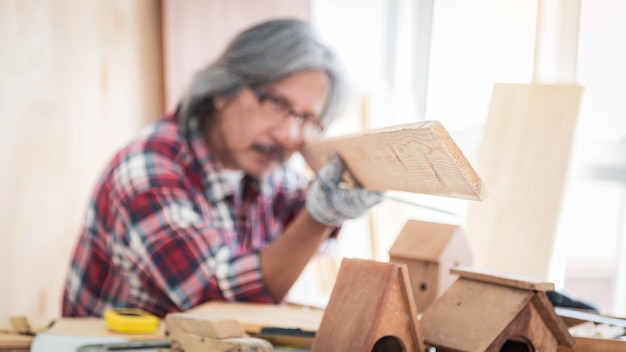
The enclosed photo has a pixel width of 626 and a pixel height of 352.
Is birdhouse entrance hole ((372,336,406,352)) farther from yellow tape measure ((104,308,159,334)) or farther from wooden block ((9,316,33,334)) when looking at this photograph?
wooden block ((9,316,33,334))

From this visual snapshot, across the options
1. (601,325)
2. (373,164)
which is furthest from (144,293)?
(601,325)

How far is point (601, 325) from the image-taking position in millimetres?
1349

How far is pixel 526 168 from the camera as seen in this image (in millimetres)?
1709

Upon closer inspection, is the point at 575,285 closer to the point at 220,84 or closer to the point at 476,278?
the point at 220,84

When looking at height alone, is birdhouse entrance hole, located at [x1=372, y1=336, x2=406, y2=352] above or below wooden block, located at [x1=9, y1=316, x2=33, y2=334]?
above

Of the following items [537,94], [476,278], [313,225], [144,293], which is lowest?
[144,293]

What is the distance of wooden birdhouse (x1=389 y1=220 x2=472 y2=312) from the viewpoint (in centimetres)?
165

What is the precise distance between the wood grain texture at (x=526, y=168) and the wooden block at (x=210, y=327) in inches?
26.1

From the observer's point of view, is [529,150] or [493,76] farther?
[493,76]

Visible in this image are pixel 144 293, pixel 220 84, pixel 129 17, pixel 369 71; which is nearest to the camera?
pixel 144 293

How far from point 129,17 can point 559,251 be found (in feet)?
7.19

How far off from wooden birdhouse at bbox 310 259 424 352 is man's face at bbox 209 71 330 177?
1.05 m

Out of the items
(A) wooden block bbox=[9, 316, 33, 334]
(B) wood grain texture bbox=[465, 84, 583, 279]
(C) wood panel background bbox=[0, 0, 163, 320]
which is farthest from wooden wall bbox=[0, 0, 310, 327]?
(B) wood grain texture bbox=[465, 84, 583, 279]

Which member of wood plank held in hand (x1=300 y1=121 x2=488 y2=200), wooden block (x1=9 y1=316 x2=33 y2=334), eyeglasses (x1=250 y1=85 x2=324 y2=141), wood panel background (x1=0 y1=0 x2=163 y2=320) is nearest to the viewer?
wood plank held in hand (x1=300 y1=121 x2=488 y2=200)
